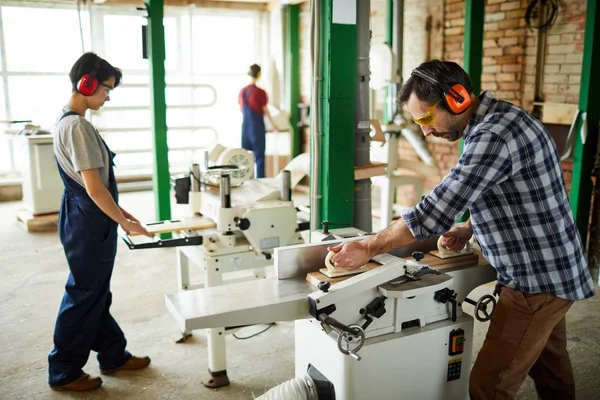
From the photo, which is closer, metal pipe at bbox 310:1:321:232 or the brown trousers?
the brown trousers

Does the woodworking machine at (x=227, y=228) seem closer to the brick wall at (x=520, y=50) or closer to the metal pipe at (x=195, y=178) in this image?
the metal pipe at (x=195, y=178)

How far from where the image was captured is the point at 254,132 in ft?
21.6

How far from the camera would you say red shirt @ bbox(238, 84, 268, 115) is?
6.47 m

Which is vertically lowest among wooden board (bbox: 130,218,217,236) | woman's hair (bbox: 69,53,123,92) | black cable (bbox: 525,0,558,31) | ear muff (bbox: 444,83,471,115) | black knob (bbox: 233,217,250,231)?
wooden board (bbox: 130,218,217,236)

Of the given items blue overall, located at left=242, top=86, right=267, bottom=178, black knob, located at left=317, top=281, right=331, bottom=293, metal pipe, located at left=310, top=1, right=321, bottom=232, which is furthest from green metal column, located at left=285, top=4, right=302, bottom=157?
black knob, located at left=317, top=281, right=331, bottom=293

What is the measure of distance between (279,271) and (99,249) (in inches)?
43.0

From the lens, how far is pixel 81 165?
2377 mm

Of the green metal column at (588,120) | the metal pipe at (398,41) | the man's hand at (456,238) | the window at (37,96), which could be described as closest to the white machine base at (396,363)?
the man's hand at (456,238)

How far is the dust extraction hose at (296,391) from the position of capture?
1.75 meters

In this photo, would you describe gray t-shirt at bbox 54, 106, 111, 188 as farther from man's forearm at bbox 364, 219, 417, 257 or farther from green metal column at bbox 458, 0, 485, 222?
green metal column at bbox 458, 0, 485, 222

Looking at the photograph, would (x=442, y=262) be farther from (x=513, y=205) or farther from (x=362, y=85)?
(x=362, y=85)

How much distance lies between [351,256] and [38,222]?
4.65 m

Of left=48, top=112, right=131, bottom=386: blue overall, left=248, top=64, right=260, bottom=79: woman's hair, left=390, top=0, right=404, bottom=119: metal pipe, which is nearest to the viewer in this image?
left=48, top=112, right=131, bottom=386: blue overall

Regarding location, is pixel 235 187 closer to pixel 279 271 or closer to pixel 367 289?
pixel 279 271
